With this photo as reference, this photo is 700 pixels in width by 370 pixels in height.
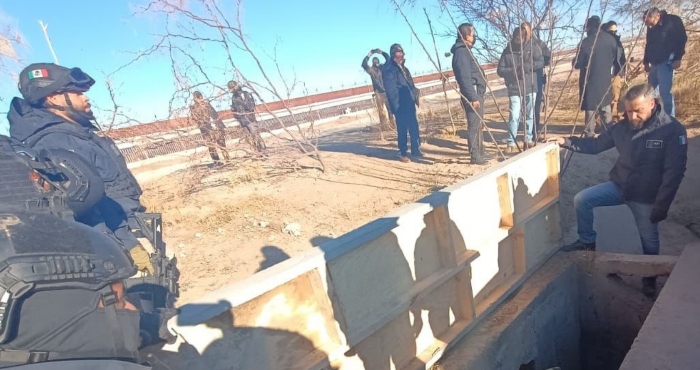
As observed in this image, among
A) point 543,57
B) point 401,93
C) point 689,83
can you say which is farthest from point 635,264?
Answer: point 689,83

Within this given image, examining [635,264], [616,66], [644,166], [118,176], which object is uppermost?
[616,66]

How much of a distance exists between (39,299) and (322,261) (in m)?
1.12

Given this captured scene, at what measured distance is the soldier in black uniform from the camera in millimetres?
1177

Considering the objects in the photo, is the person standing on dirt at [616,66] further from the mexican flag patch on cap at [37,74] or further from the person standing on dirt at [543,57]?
the mexican flag patch on cap at [37,74]

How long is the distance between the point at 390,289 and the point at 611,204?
2.27m

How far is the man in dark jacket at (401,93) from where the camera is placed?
7.11m

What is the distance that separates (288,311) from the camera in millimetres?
2043

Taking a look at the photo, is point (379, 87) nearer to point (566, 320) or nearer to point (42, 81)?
point (566, 320)

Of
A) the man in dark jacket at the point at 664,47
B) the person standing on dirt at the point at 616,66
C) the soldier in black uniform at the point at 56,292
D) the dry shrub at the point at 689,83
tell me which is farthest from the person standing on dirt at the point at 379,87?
the soldier in black uniform at the point at 56,292

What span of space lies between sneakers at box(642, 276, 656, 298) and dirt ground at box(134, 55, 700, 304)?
862mm

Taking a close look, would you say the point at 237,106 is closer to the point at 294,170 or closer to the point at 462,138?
the point at 294,170

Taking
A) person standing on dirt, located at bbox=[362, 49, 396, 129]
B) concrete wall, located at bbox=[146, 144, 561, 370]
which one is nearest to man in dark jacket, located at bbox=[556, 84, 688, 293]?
concrete wall, located at bbox=[146, 144, 561, 370]

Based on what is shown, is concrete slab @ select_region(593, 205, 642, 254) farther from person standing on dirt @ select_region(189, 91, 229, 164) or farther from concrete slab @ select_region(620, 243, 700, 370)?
person standing on dirt @ select_region(189, 91, 229, 164)

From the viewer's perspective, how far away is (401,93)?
7160 millimetres
